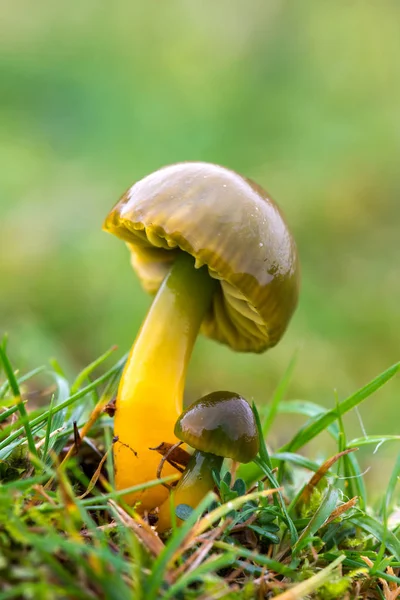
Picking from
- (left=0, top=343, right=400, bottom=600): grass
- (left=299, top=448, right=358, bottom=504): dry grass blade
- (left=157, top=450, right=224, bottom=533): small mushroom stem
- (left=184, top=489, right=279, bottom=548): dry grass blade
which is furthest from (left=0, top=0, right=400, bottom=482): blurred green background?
(left=184, top=489, right=279, bottom=548): dry grass blade

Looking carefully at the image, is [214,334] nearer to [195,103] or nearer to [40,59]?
[195,103]

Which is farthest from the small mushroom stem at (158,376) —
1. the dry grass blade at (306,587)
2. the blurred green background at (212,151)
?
the blurred green background at (212,151)

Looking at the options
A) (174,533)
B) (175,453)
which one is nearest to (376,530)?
(175,453)

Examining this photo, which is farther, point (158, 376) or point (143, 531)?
point (158, 376)

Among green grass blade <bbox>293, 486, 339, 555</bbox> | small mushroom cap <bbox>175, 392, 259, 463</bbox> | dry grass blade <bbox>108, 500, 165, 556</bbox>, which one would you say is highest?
small mushroom cap <bbox>175, 392, 259, 463</bbox>

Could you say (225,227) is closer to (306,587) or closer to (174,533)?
(174,533)

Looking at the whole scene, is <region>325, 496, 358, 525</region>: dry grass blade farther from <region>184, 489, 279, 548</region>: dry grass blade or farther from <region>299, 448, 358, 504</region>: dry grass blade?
<region>184, 489, 279, 548</region>: dry grass blade

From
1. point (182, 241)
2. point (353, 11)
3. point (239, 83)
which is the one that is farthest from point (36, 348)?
point (353, 11)
